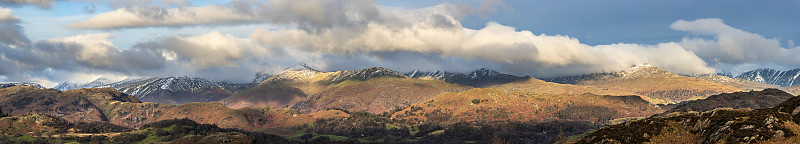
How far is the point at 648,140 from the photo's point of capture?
11012cm

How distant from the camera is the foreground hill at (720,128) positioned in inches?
3366

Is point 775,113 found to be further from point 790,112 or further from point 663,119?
point 663,119

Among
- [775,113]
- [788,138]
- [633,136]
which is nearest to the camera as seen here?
[788,138]

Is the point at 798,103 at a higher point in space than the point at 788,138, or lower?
higher

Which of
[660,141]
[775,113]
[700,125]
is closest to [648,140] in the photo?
[660,141]

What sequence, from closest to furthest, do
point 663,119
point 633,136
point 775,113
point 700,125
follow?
point 775,113 → point 700,125 → point 633,136 → point 663,119

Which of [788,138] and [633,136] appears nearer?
[788,138]

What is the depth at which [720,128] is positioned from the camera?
310 ft

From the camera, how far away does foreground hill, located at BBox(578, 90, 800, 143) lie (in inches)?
3366

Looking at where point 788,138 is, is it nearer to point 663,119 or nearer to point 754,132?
point 754,132

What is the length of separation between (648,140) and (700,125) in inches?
417

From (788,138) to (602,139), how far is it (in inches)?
1554

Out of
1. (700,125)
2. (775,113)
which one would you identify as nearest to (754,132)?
(775,113)

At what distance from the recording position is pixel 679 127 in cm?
11131
